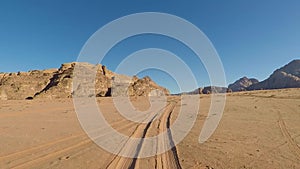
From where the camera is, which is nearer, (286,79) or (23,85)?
(23,85)

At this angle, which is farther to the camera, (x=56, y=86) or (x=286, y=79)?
(x=286, y=79)

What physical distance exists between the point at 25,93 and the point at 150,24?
247 ft

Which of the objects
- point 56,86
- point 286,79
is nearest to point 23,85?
point 56,86

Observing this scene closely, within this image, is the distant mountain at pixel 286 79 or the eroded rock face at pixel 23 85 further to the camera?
the distant mountain at pixel 286 79

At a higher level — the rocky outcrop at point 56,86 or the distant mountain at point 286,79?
the distant mountain at point 286,79

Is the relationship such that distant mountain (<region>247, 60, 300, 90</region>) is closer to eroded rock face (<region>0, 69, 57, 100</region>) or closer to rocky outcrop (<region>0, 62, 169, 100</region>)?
rocky outcrop (<region>0, 62, 169, 100</region>)

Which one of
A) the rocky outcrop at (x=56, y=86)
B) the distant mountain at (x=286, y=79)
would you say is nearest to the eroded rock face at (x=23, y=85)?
the rocky outcrop at (x=56, y=86)

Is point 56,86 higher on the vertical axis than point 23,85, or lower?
lower

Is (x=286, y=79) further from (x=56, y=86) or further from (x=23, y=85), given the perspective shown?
(x=23, y=85)

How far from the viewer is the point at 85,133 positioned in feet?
37.4

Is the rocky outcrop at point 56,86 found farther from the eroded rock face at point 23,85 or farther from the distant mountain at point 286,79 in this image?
the distant mountain at point 286,79

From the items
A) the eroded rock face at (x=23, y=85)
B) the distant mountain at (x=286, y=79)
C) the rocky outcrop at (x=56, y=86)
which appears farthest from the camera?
the distant mountain at (x=286, y=79)

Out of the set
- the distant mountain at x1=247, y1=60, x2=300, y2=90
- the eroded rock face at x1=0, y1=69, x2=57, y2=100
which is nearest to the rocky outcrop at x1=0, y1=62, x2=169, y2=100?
the eroded rock face at x1=0, y1=69, x2=57, y2=100

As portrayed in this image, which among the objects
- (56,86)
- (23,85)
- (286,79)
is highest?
(286,79)
